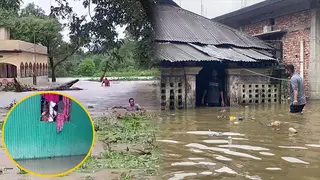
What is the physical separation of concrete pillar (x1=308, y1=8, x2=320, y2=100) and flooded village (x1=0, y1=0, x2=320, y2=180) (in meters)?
0.03

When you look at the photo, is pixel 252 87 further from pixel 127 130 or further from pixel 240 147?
pixel 240 147

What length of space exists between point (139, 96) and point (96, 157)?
Result: 3.16ft

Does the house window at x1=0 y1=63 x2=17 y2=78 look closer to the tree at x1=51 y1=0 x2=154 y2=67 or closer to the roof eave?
the tree at x1=51 y1=0 x2=154 y2=67

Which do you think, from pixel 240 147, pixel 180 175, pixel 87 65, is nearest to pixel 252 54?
pixel 240 147

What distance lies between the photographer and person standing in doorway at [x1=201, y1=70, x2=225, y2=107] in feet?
31.3

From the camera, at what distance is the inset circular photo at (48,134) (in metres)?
1.20

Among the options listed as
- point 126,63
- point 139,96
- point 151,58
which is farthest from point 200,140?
point 151,58

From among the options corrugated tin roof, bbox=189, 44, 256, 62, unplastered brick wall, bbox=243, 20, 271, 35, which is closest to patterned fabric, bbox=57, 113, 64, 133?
corrugated tin roof, bbox=189, 44, 256, 62

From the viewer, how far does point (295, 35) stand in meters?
11.3

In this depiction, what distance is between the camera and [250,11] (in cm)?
1225

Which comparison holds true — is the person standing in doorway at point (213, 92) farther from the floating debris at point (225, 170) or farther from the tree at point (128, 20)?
the tree at point (128, 20)

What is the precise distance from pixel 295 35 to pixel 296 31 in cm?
12

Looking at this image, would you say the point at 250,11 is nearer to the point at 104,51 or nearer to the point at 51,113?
the point at 104,51

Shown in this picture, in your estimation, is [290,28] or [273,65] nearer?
[273,65]
